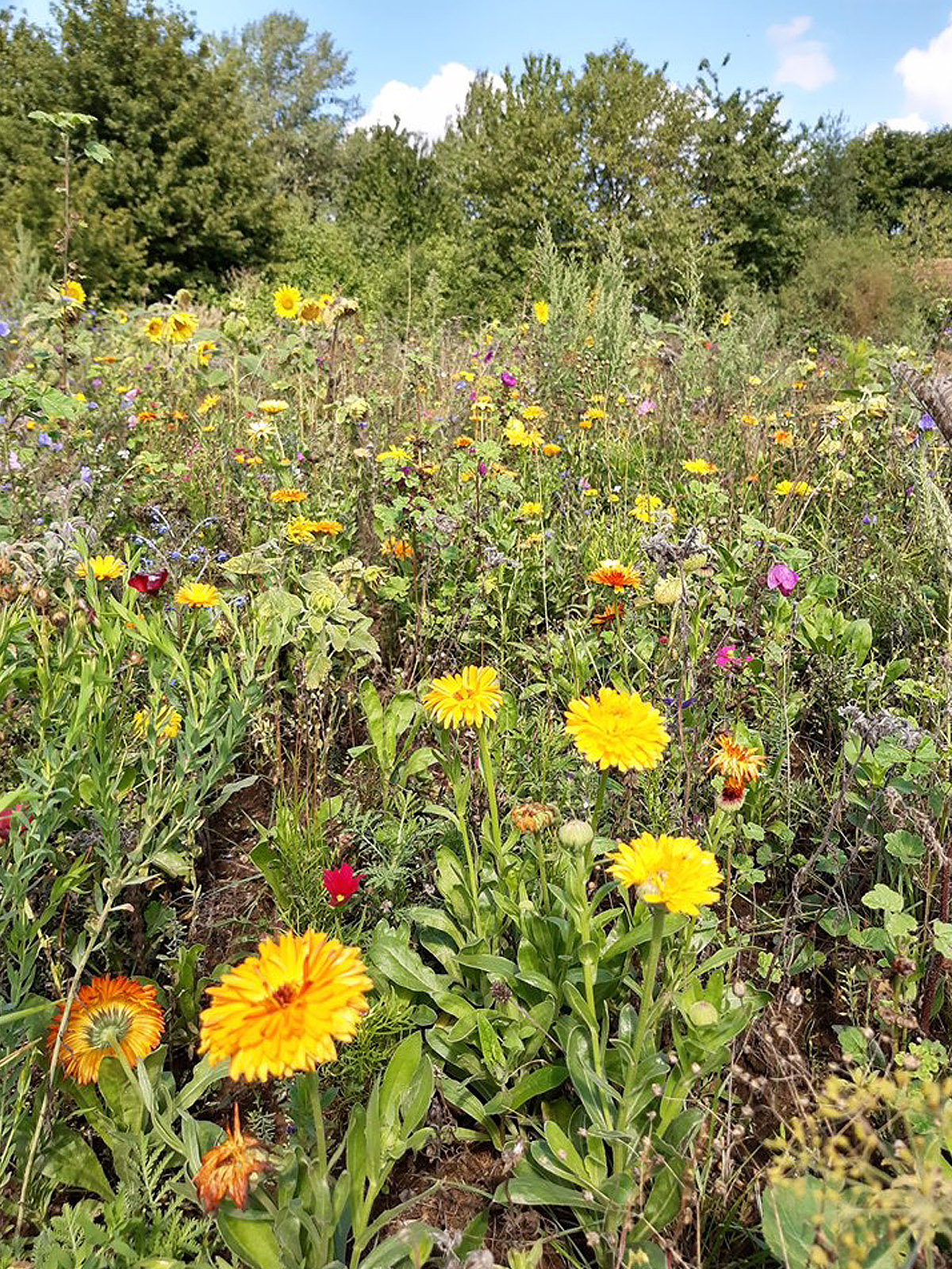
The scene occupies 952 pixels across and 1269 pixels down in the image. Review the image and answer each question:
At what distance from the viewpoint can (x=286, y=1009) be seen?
28.6 inches

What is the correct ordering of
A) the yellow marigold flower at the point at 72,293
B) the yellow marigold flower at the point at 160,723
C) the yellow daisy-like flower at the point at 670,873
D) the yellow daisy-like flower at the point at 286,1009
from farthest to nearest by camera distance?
the yellow marigold flower at the point at 72,293 → the yellow marigold flower at the point at 160,723 → the yellow daisy-like flower at the point at 670,873 → the yellow daisy-like flower at the point at 286,1009

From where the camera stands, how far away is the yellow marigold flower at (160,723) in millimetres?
1359

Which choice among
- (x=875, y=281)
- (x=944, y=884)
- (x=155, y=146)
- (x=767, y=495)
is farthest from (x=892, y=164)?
(x=944, y=884)

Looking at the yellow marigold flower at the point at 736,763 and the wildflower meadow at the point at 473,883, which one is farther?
the yellow marigold flower at the point at 736,763

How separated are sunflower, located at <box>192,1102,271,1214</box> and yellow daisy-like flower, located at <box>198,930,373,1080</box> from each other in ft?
0.27

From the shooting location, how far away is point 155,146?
51.4 feet

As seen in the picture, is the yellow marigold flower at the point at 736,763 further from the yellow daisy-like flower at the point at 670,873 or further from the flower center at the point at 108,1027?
the flower center at the point at 108,1027

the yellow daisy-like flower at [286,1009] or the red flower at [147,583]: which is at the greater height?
the red flower at [147,583]

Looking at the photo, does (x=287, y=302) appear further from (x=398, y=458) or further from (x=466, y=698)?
(x=466, y=698)

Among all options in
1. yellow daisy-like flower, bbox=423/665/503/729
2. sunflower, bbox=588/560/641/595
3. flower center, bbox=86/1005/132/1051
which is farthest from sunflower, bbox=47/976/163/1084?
sunflower, bbox=588/560/641/595

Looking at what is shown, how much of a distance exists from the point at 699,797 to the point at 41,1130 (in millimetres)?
1200

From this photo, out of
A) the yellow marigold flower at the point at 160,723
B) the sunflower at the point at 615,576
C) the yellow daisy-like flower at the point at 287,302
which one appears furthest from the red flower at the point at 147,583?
the yellow daisy-like flower at the point at 287,302

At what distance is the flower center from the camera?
3.41 feet

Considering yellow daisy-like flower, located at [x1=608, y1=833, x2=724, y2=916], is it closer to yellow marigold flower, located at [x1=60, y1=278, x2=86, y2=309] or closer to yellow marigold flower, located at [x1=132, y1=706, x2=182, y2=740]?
yellow marigold flower, located at [x1=132, y1=706, x2=182, y2=740]
